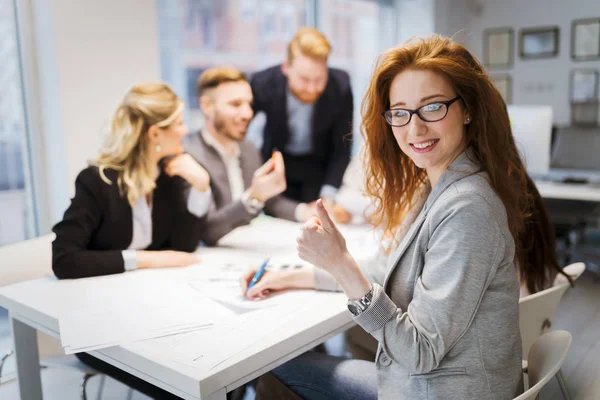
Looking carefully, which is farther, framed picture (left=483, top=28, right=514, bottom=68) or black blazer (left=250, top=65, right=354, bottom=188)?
framed picture (left=483, top=28, right=514, bottom=68)

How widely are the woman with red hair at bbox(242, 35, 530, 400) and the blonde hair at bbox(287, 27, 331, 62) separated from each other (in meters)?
1.33

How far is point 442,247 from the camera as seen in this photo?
47.4 inches

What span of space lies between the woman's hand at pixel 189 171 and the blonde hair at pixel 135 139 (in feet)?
0.33

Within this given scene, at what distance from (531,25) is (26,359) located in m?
6.03

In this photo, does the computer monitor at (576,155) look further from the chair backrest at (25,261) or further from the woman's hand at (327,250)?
the chair backrest at (25,261)

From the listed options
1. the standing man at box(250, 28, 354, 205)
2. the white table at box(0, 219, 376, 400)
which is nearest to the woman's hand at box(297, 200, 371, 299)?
the white table at box(0, 219, 376, 400)

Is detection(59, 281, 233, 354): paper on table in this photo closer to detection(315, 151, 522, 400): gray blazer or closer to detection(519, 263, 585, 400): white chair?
detection(315, 151, 522, 400): gray blazer

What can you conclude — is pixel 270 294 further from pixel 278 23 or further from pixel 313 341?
pixel 278 23

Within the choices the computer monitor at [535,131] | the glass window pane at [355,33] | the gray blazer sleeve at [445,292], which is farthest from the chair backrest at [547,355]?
the glass window pane at [355,33]

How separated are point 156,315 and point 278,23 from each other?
346cm

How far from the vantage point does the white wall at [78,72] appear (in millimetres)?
2242

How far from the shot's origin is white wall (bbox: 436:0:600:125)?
19.3 ft

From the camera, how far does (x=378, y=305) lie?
121cm

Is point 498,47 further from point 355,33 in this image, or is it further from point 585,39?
point 355,33
